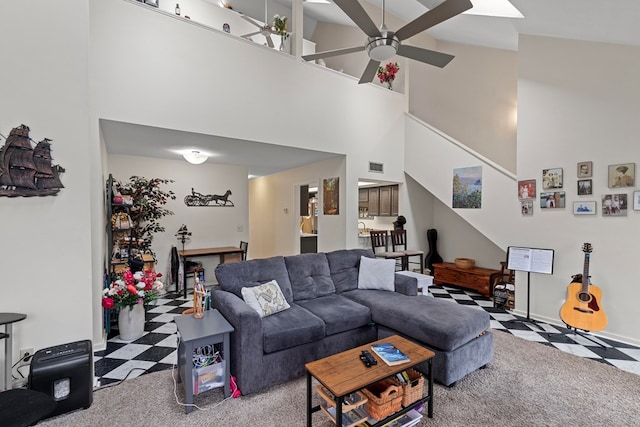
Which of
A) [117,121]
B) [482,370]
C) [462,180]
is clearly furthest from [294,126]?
[482,370]

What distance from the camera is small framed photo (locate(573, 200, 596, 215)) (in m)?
3.49

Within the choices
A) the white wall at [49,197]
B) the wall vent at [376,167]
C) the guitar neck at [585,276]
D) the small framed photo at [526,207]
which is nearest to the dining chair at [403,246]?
the wall vent at [376,167]

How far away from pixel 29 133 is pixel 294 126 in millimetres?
2977

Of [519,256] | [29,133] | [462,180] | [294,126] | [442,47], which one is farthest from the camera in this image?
[442,47]

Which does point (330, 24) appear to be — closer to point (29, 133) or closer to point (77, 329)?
point (29, 133)

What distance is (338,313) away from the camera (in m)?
2.82

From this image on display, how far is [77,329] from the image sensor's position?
8.27ft

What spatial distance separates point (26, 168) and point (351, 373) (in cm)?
291

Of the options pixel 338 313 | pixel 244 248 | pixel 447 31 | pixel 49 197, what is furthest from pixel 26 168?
pixel 447 31

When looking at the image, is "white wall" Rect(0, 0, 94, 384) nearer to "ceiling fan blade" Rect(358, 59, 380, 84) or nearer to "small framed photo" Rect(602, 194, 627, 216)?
"ceiling fan blade" Rect(358, 59, 380, 84)

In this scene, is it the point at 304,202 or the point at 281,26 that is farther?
the point at 304,202

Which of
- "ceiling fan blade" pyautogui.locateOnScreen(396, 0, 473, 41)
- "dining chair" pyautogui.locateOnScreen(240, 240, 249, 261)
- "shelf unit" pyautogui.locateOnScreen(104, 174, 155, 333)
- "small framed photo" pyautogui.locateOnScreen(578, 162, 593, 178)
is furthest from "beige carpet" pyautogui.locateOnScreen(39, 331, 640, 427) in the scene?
"dining chair" pyautogui.locateOnScreen(240, 240, 249, 261)

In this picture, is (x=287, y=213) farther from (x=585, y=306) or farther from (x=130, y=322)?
(x=585, y=306)

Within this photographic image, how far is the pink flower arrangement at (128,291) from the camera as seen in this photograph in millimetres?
3156
